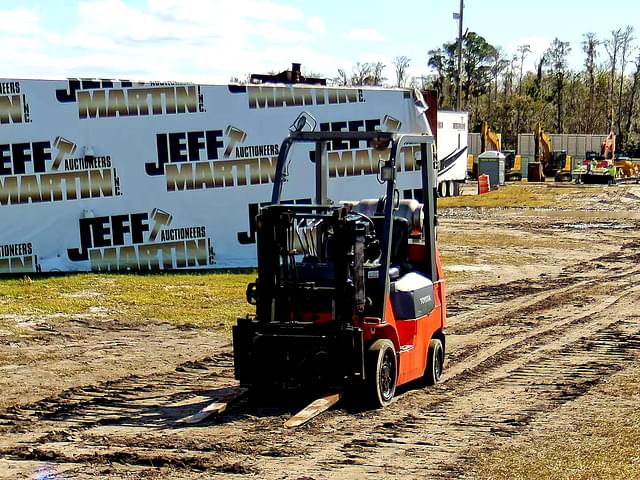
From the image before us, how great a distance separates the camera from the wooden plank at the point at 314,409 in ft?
27.8

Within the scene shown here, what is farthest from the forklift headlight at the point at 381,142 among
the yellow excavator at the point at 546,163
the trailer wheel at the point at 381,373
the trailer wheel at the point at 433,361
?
the yellow excavator at the point at 546,163

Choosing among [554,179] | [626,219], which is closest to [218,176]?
[626,219]

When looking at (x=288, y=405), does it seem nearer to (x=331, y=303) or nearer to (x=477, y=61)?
(x=331, y=303)

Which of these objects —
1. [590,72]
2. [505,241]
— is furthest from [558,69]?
[505,241]

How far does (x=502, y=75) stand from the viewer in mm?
92938

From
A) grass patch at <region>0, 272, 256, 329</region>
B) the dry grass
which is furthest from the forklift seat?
grass patch at <region>0, 272, 256, 329</region>

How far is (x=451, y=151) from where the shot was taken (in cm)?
4578

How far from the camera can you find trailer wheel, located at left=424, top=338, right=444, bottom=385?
10.3m

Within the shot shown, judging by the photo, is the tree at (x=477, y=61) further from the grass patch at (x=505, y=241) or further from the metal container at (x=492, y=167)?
the grass patch at (x=505, y=241)

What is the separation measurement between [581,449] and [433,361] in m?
2.55

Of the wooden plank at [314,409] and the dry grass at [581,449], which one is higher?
the wooden plank at [314,409]

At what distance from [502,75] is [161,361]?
8463cm

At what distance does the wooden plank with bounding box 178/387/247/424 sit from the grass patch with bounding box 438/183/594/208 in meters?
30.4

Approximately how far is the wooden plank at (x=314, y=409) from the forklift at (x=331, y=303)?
0.09 m
